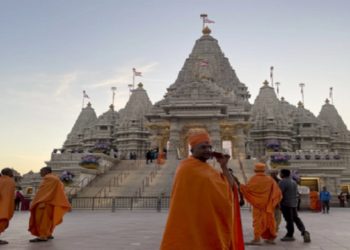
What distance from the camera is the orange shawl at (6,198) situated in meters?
8.42

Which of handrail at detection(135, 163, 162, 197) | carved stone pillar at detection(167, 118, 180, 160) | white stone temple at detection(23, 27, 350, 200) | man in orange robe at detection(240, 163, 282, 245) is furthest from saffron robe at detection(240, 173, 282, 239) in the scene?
carved stone pillar at detection(167, 118, 180, 160)

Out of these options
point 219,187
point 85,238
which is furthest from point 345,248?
point 85,238

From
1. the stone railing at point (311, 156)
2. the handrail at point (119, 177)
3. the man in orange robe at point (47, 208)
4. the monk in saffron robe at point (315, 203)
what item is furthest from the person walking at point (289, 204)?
the stone railing at point (311, 156)

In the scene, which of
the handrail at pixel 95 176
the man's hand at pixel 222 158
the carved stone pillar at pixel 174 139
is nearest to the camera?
the man's hand at pixel 222 158

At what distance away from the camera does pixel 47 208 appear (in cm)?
859

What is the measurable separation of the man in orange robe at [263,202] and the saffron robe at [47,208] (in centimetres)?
451

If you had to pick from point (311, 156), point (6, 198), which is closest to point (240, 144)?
point (311, 156)

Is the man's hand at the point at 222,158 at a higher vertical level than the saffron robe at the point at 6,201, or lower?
higher

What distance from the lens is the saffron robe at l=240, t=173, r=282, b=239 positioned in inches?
316

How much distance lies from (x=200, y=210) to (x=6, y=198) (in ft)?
20.1

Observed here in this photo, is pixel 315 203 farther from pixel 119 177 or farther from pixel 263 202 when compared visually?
pixel 119 177

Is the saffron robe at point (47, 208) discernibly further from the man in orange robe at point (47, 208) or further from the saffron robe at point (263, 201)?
the saffron robe at point (263, 201)

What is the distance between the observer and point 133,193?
73.0 ft

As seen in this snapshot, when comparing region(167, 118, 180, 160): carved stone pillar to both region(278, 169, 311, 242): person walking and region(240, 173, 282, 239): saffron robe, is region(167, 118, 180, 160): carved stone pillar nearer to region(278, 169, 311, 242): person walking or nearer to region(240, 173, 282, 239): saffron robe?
region(278, 169, 311, 242): person walking
